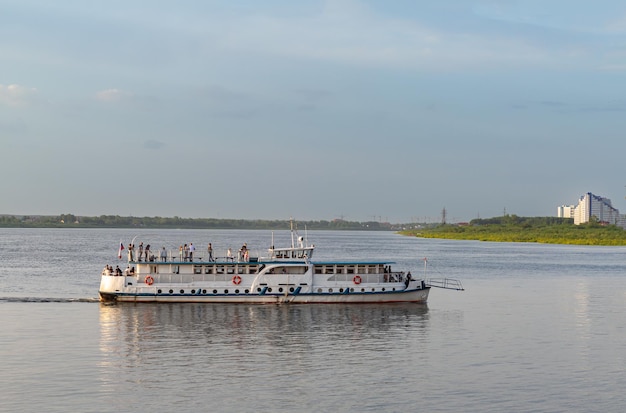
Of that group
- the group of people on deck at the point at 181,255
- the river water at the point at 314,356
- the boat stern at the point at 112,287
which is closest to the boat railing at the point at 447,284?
the river water at the point at 314,356

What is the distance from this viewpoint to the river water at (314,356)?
1486 inches

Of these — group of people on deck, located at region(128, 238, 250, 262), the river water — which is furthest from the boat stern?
group of people on deck, located at region(128, 238, 250, 262)

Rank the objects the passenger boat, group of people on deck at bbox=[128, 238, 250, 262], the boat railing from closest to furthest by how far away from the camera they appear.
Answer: the passenger boat → group of people on deck at bbox=[128, 238, 250, 262] → the boat railing

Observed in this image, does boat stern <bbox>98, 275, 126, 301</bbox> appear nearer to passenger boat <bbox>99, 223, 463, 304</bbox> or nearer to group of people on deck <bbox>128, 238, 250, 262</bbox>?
passenger boat <bbox>99, 223, 463, 304</bbox>

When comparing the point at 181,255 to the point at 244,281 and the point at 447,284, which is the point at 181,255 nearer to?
the point at 244,281

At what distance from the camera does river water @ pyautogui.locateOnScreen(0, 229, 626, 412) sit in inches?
1486

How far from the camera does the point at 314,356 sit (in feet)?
159

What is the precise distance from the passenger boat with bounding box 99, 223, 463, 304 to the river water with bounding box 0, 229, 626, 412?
1.19 m

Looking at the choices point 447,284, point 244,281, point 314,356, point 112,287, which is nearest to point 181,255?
point 244,281

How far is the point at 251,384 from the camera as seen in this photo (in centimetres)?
4059

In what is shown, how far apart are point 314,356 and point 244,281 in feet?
79.9

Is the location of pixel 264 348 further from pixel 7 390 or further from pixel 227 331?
pixel 7 390

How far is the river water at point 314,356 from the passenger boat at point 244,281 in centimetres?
119

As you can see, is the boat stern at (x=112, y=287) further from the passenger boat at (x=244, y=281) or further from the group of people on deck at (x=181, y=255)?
the group of people on deck at (x=181, y=255)
